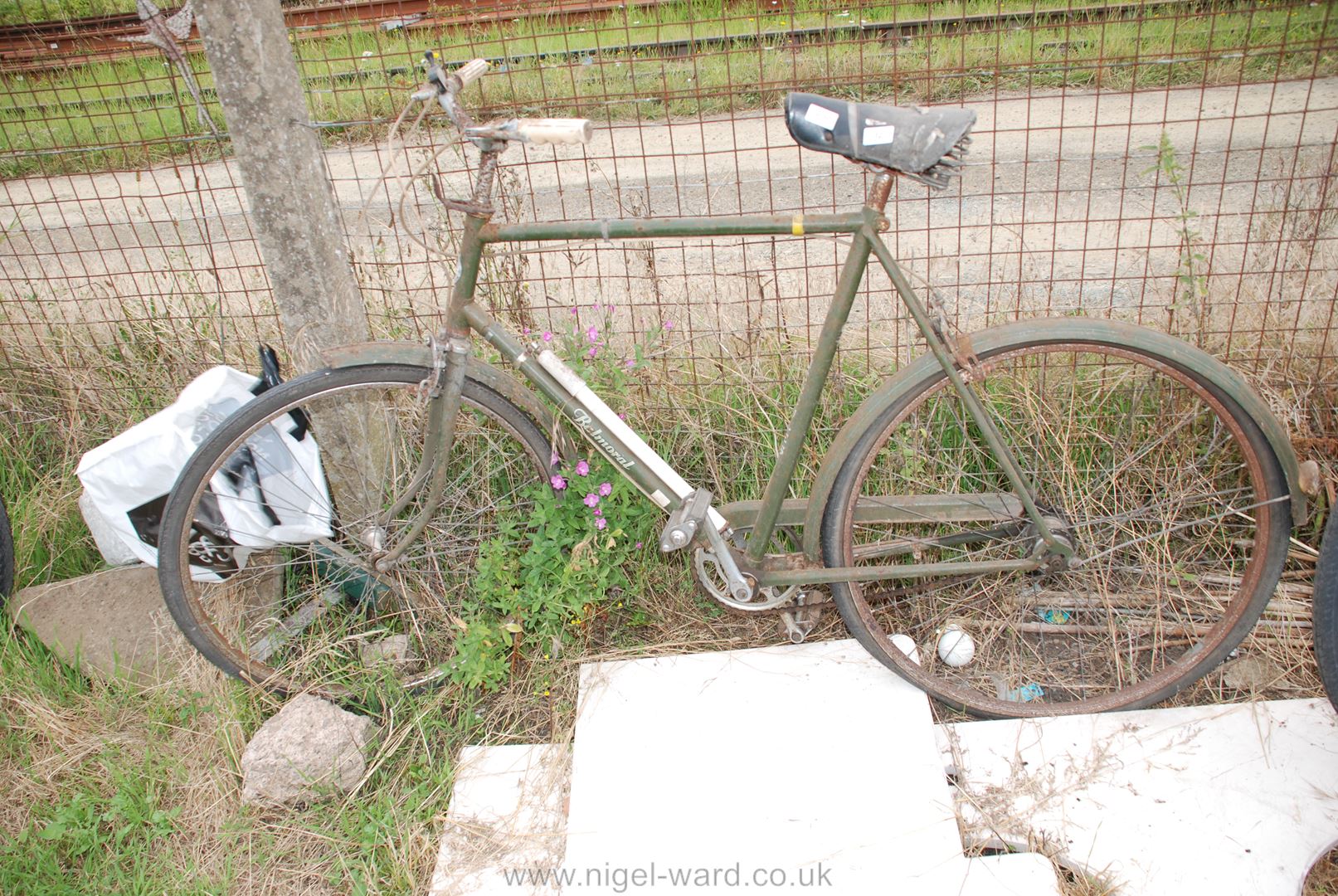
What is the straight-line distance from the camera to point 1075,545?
102 inches

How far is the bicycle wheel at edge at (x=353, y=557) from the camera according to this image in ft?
9.07

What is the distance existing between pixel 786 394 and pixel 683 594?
768 mm

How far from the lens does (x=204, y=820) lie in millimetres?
2518

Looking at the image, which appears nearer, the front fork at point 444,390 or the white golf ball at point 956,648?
the front fork at point 444,390

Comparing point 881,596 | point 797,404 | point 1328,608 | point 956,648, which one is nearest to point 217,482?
point 797,404

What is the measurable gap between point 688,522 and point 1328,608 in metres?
1.53

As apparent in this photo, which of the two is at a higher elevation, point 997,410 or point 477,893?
point 997,410

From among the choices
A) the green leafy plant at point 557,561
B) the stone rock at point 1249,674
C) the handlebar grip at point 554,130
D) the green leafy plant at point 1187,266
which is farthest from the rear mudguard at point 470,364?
the stone rock at point 1249,674

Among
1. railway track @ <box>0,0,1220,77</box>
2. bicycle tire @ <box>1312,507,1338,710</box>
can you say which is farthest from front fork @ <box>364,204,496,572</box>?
bicycle tire @ <box>1312,507,1338,710</box>

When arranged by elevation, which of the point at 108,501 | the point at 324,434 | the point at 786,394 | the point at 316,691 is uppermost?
the point at 786,394

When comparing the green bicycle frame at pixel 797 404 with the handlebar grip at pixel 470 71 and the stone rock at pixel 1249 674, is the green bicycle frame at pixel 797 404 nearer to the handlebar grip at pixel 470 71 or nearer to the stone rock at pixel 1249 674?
the handlebar grip at pixel 470 71

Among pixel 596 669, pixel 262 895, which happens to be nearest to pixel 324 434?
pixel 596 669

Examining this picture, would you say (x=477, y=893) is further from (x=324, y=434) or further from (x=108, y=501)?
(x=108, y=501)

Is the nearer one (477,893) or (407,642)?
(477,893)
